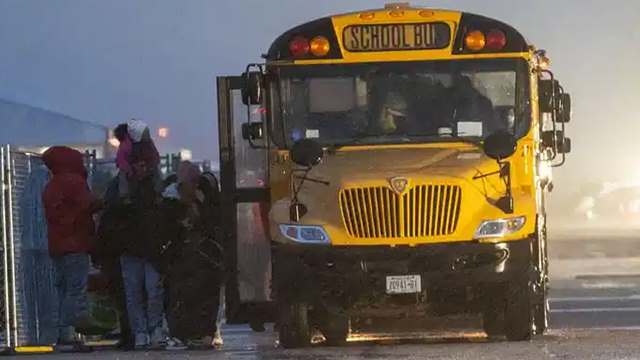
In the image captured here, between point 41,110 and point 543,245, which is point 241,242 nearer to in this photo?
point 543,245

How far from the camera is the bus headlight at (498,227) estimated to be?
44.4 feet

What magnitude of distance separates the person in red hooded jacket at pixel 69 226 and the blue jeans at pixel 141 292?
404mm

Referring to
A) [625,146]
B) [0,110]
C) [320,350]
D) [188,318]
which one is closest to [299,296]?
[320,350]

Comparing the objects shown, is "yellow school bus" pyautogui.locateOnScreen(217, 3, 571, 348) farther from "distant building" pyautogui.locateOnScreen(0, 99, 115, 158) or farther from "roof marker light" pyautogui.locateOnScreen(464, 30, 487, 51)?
"distant building" pyautogui.locateOnScreen(0, 99, 115, 158)

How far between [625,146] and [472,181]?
5987 centimetres

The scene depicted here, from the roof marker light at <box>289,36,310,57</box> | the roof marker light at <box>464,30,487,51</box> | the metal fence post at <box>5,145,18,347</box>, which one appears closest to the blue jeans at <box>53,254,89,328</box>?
the metal fence post at <box>5,145,18,347</box>

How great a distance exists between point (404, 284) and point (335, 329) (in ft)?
4.26

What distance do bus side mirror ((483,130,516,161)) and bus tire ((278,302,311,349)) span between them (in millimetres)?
1996

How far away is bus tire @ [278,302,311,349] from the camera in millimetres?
13961

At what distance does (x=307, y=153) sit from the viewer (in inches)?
550

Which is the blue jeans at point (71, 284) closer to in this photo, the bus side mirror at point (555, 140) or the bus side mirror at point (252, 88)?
the bus side mirror at point (252, 88)

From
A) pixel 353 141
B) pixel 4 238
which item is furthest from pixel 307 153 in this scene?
pixel 4 238

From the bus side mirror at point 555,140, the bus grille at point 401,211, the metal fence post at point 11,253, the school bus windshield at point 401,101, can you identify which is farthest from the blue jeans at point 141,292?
the bus side mirror at point 555,140

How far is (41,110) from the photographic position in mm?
65375
